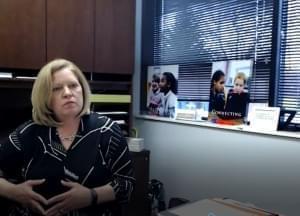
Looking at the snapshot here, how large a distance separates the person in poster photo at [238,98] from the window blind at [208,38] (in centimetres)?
5

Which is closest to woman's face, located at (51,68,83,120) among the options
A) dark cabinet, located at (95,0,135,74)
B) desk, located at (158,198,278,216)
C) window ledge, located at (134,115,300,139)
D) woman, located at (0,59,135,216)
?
woman, located at (0,59,135,216)

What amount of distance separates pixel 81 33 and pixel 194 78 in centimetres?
85

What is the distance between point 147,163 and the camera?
229cm

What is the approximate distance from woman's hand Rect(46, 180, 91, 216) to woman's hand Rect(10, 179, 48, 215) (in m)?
0.04

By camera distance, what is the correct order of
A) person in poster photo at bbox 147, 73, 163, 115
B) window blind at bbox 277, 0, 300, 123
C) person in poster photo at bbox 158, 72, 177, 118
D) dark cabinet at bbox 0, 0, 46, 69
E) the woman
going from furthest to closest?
person in poster photo at bbox 147, 73, 163, 115 → person in poster photo at bbox 158, 72, 177, 118 → dark cabinet at bbox 0, 0, 46, 69 → window blind at bbox 277, 0, 300, 123 → the woman

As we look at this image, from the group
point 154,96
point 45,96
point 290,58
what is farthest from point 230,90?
point 45,96

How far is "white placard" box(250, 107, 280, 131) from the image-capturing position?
1812 millimetres

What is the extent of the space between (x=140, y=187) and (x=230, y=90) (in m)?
0.89

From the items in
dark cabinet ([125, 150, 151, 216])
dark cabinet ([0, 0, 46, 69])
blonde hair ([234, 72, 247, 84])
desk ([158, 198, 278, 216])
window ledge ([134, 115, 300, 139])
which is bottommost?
dark cabinet ([125, 150, 151, 216])

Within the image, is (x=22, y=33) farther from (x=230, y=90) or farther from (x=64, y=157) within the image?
(x=230, y=90)

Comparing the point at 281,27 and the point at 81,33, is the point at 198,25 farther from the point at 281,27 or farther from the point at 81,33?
the point at 81,33

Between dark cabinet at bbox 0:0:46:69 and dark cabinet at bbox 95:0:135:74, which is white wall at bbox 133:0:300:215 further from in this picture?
dark cabinet at bbox 0:0:46:69

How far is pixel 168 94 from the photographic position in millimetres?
2541

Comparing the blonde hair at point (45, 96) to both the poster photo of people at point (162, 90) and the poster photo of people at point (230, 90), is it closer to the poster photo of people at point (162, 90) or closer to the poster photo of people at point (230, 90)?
the poster photo of people at point (230, 90)
